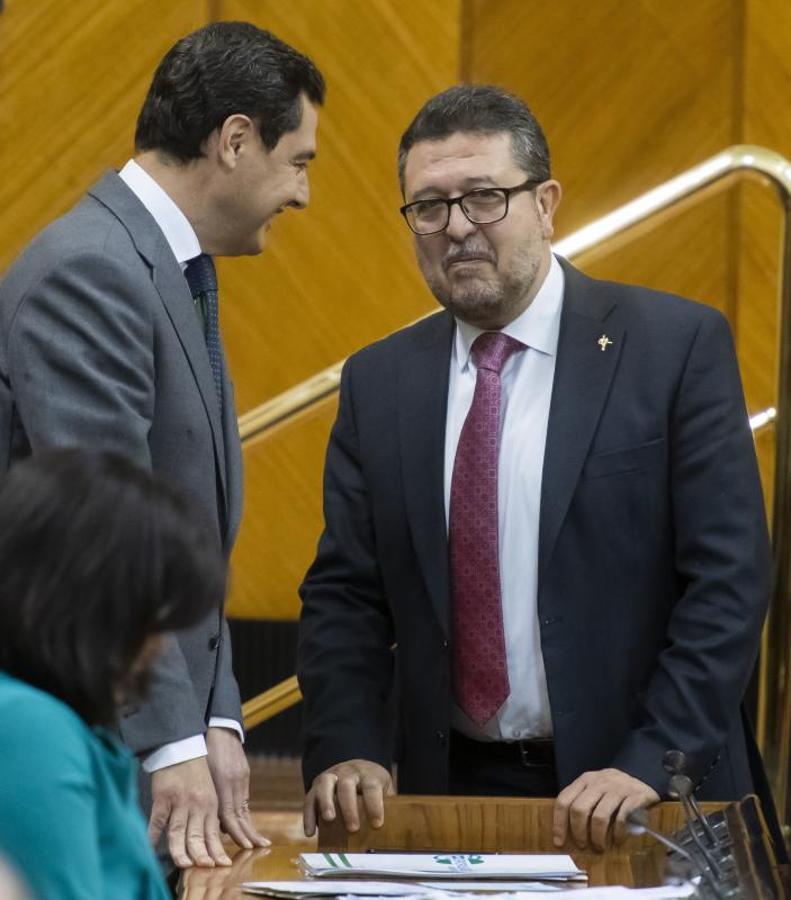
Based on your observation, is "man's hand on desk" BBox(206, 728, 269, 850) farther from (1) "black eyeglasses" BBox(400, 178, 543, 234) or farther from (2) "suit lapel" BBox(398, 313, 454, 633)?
(1) "black eyeglasses" BBox(400, 178, 543, 234)

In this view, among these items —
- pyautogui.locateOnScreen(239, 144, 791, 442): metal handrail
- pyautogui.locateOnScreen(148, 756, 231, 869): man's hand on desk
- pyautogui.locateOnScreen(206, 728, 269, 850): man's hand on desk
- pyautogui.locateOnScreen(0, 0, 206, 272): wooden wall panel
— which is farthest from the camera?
pyautogui.locateOnScreen(0, 0, 206, 272): wooden wall panel

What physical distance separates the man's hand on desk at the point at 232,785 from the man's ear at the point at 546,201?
0.92m

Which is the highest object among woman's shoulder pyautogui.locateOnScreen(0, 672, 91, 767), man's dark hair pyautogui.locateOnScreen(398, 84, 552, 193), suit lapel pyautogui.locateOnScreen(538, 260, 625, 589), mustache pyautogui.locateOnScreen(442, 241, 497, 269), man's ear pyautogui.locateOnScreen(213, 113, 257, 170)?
man's dark hair pyautogui.locateOnScreen(398, 84, 552, 193)

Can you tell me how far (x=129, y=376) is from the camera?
6.77ft

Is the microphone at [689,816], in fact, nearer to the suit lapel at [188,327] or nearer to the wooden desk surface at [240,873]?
the wooden desk surface at [240,873]

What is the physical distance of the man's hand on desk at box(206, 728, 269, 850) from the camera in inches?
76.8

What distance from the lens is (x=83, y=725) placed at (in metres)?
1.26

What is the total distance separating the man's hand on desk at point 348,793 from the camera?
197 centimetres

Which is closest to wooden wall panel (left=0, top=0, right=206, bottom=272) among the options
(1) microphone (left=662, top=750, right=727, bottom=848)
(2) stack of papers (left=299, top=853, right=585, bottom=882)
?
(2) stack of papers (left=299, top=853, right=585, bottom=882)

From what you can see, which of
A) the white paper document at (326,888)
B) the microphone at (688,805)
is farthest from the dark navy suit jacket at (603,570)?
the white paper document at (326,888)

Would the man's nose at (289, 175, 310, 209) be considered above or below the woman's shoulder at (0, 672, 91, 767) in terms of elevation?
above

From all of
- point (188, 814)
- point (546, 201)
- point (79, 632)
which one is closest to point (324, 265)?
point (546, 201)

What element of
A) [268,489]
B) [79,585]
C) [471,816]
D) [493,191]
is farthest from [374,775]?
[268,489]

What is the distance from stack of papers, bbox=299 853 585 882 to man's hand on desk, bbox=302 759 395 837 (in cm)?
16
